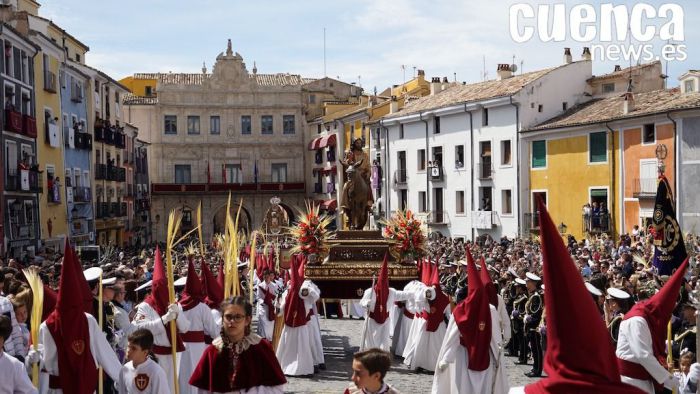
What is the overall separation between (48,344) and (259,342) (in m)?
2.68

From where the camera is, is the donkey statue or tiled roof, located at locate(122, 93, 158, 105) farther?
tiled roof, located at locate(122, 93, 158, 105)

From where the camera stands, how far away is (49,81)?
36.9m

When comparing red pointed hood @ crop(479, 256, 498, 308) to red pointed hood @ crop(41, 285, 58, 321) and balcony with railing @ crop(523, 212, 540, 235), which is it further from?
balcony with railing @ crop(523, 212, 540, 235)

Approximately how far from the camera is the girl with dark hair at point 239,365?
21.4 ft

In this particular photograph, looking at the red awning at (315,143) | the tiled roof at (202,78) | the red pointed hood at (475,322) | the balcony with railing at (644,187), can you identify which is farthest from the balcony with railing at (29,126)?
the tiled roof at (202,78)

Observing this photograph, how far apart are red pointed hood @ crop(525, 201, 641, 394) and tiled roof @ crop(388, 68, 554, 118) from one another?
36969 mm

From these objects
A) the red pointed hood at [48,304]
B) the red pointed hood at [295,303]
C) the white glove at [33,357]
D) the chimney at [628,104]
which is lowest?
the red pointed hood at [295,303]

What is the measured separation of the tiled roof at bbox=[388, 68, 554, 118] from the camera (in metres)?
41.4

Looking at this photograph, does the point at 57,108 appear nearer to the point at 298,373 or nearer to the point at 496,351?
the point at 298,373

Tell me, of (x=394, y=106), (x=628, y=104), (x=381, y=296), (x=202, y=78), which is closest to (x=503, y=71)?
(x=394, y=106)

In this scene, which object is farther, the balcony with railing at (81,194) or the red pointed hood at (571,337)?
the balcony with railing at (81,194)

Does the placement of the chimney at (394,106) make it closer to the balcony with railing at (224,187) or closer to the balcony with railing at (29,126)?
the balcony with railing at (224,187)

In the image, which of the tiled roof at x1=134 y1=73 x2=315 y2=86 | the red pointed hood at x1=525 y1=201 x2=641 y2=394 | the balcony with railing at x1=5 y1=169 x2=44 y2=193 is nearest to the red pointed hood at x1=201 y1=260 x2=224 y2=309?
the red pointed hood at x1=525 y1=201 x2=641 y2=394

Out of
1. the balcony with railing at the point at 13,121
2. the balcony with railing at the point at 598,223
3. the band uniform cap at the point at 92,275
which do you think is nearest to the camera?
the band uniform cap at the point at 92,275
